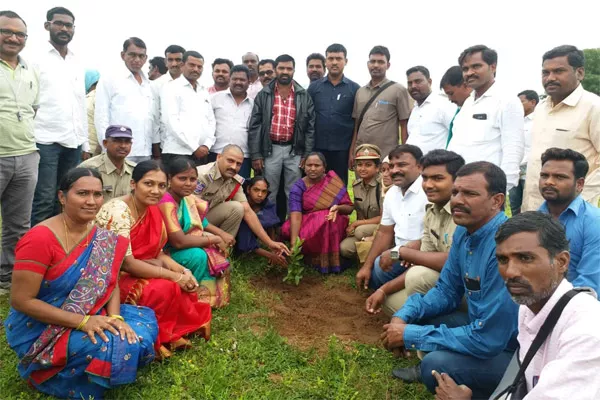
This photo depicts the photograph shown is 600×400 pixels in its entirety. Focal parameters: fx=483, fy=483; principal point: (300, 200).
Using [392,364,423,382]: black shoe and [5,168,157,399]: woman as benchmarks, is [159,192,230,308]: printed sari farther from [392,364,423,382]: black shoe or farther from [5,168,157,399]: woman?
[392,364,423,382]: black shoe

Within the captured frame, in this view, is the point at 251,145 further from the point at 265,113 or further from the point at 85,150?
the point at 85,150

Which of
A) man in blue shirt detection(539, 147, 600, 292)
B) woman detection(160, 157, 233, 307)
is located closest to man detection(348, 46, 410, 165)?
woman detection(160, 157, 233, 307)

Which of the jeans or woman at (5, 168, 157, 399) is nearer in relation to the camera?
woman at (5, 168, 157, 399)

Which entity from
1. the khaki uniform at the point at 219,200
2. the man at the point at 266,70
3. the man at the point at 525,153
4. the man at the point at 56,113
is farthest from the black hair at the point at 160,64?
the man at the point at 525,153

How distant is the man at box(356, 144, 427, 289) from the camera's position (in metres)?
4.58

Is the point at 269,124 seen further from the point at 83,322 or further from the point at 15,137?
the point at 83,322

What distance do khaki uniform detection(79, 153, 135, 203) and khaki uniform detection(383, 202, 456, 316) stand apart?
279 centimetres

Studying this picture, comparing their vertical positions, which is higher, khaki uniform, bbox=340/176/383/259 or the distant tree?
the distant tree

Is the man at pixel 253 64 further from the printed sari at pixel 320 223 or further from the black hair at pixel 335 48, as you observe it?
the printed sari at pixel 320 223

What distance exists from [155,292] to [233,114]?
343 centimetres

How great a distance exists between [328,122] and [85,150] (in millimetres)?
3122

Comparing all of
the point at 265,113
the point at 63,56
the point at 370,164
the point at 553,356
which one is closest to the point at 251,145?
the point at 265,113

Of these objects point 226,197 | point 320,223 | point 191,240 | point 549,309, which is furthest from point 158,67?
point 549,309

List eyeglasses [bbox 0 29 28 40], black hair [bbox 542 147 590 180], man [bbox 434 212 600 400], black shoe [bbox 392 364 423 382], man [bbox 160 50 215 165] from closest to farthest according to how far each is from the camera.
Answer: man [bbox 434 212 600 400]
black hair [bbox 542 147 590 180]
black shoe [bbox 392 364 423 382]
eyeglasses [bbox 0 29 28 40]
man [bbox 160 50 215 165]
